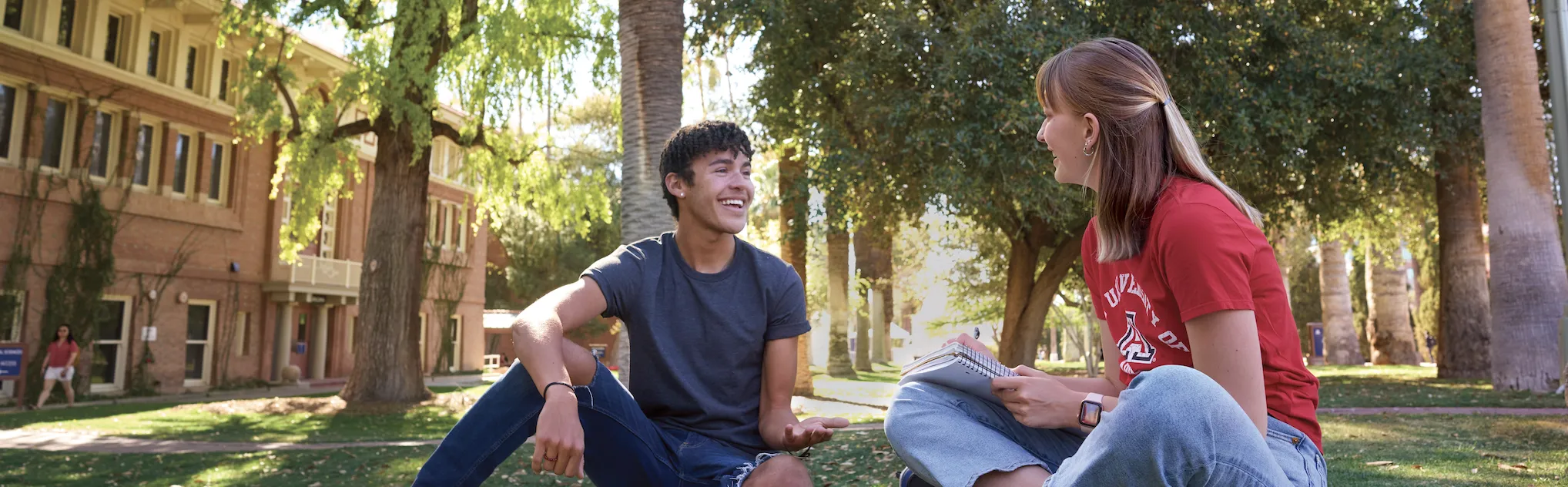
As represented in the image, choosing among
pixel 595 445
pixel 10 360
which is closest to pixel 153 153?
pixel 10 360

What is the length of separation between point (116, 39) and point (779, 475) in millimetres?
25594

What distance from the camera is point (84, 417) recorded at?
1662 centimetres

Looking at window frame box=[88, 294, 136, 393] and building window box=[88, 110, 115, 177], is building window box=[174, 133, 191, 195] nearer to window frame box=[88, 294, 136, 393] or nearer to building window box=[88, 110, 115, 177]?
building window box=[88, 110, 115, 177]

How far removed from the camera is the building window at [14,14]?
20531 mm

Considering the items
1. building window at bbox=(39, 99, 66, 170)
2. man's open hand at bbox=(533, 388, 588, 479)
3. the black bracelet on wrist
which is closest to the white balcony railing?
building window at bbox=(39, 99, 66, 170)

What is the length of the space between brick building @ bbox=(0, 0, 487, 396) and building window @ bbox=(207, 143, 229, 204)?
4 centimetres

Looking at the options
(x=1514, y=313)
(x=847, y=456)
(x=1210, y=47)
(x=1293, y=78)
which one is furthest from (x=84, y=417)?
(x=1514, y=313)

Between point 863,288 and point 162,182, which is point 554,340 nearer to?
point 162,182

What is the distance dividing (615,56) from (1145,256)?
629 inches

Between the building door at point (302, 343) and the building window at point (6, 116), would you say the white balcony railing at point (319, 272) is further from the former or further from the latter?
the building window at point (6, 116)

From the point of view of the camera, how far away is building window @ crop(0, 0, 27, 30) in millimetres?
20531

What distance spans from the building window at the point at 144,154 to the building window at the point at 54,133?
1.77m

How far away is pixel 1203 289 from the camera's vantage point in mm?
2199

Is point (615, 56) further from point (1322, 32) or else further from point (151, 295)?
point (151, 295)
